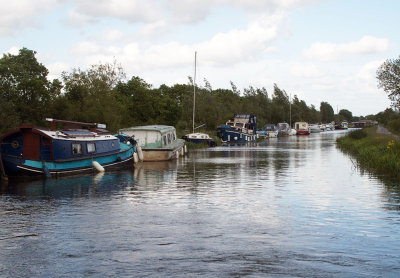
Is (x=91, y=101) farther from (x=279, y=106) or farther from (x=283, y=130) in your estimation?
(x=279, y=106)

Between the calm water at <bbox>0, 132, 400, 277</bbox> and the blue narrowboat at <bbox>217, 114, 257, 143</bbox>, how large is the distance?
1987 inches

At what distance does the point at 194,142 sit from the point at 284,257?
1953 inches

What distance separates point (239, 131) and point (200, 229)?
207 feet

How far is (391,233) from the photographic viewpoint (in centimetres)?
1325

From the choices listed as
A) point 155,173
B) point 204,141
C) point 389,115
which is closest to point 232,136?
point 204,141

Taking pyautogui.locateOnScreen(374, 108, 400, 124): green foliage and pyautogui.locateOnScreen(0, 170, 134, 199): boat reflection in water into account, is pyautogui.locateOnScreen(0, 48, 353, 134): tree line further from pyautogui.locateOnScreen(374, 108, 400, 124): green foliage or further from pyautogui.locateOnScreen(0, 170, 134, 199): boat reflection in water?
pyautogui.locateOnScreen(374, 108, 400, 124): green foliage

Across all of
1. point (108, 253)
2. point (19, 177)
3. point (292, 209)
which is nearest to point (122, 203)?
point (292, 209)

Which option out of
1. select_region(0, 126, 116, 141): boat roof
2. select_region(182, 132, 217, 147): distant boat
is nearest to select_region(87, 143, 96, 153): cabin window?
select_region(0, 126, 116, 141): boat roof

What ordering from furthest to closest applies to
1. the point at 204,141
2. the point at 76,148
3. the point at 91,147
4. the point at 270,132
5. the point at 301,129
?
the point at 301,129 < the point at 270,132 < the point at 204,141 < the point at 91,147 < the point at 76,148

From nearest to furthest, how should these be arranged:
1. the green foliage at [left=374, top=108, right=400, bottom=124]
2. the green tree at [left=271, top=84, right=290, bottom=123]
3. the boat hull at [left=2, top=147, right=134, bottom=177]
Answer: the boat hull at [left=2, top=147, right=134, bottom=177], the green foliage at [left=374, top=108, right=400, bottom=124], the green tree at [left=271, top=84, right=290, bottom=123]

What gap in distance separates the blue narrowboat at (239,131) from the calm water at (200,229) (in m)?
50.5

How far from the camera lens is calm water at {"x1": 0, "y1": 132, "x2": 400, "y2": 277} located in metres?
10.2

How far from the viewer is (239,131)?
3009 inches

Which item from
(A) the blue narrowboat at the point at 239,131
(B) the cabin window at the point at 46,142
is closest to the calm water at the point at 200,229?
(B) the cabin window at the point at 46,142
